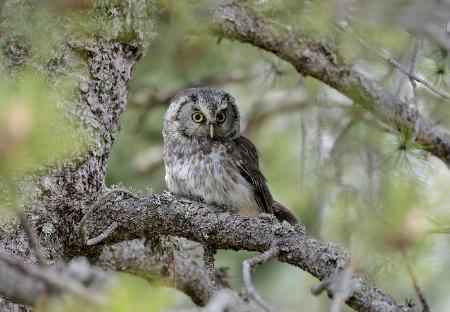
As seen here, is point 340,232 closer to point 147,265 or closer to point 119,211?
point 119,211

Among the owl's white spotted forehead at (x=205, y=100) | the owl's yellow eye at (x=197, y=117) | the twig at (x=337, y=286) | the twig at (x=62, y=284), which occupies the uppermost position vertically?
the twig at (x=62, y=284)

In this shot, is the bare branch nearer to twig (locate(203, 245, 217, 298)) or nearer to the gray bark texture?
the gray bark texture

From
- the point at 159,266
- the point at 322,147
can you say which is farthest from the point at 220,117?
the point at 159,266

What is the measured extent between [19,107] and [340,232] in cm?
176

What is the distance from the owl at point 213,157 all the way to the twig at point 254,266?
166 centimetres

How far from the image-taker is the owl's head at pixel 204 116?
4984 mm

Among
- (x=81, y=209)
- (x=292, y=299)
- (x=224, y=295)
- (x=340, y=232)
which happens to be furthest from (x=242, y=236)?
(x=292, y=299)

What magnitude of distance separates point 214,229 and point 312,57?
151cm

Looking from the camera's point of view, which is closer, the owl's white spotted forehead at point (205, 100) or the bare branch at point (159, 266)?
the bare branch at point (159, 266)

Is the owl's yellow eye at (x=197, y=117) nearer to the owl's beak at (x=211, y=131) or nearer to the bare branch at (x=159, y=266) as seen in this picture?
the owl's beak at (x=211, y=131)

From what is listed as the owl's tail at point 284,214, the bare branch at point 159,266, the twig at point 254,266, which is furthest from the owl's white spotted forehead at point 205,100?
the twig at point 254,266

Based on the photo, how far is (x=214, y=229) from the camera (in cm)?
328

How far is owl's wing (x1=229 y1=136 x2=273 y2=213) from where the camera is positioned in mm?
4885

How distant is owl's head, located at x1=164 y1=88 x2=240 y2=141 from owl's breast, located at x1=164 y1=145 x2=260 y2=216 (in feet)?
0.55
